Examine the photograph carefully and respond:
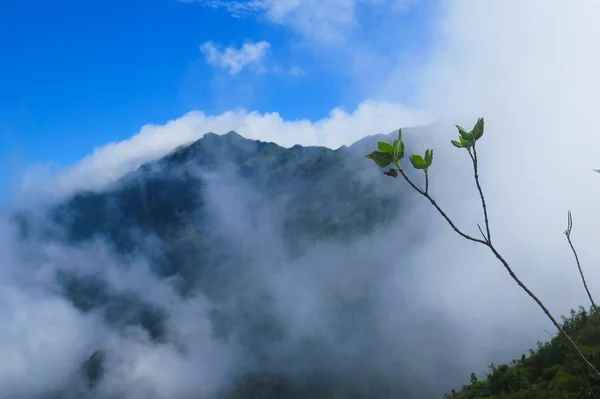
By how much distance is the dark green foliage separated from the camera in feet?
61.4

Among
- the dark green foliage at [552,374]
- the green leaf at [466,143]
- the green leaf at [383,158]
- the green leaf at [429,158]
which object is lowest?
the dark green foliage at [552,374]

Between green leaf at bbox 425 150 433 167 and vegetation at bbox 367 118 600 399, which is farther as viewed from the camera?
vegetation at bbox 367 118 600 399

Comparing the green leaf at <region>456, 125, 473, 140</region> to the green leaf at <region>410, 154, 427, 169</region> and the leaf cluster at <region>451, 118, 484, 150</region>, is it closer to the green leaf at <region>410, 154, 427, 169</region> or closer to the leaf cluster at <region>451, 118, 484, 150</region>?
the leaf cluster at <region>451, 118, 484, 150</region>

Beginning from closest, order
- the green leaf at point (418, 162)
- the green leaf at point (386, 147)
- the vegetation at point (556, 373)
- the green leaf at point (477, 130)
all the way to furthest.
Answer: the green leaf at point (386, 147) < the green leaf at point (418, 162) < the green leaf at point (477, 130) < the vegetation at point (556, 373)

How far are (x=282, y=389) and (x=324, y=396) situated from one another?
26.3 m

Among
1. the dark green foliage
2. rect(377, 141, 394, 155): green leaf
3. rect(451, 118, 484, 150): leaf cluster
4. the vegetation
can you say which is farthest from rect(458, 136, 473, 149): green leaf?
the dark green foliage

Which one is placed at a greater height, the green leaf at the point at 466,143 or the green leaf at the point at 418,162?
the green leaf at the point at 466,143

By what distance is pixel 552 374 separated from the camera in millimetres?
23922

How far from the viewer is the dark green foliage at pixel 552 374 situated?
18711mm

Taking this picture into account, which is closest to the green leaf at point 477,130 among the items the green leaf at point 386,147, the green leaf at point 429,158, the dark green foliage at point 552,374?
the green leaf at point 429,158

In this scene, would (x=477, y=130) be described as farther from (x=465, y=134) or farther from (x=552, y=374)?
(x=552, y=374)

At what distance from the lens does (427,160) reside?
2791mm

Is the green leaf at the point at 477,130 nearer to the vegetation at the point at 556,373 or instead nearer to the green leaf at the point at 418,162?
the green leaf at the point at 418,162

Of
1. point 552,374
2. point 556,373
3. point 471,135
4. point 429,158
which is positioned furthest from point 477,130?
point 552,374
